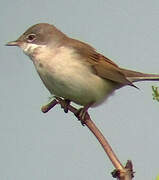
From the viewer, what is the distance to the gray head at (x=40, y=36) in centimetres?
158

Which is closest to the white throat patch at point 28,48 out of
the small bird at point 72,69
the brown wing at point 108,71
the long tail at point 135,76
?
the small bird at point 72,69

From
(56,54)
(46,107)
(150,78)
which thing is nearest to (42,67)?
(56,54)

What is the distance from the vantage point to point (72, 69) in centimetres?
149

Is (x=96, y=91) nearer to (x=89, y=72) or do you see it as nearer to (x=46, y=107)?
A: (x=89, y=72)

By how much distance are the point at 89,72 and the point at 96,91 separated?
8cm

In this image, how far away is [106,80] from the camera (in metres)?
1.59

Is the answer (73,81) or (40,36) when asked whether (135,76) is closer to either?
(73,81)

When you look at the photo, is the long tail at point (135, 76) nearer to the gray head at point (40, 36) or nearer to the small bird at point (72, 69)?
the small bird at point (72, 69)

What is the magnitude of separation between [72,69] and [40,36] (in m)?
0.23

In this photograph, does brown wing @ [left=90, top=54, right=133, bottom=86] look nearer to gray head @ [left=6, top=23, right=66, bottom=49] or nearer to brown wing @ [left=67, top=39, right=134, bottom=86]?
brown wing @ [left=67, top=39, right=134, bottom=86]

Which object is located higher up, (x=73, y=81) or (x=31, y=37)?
(x=31, y=37)

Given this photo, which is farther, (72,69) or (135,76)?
(135,76)

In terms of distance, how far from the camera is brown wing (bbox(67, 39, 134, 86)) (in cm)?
158

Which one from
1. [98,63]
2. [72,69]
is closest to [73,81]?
[72,69]
